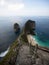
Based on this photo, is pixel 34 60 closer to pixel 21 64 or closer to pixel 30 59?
pixel 30 59

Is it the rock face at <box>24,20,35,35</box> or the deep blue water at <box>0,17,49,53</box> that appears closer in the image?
the deep blue water at <box>0,17,49,53</box>

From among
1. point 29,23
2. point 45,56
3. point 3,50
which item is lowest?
point 3,50

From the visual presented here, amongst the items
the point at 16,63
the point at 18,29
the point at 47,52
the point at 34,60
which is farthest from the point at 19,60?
the point at 18,29

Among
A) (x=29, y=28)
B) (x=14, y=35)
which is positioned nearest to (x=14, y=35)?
(x=14, y=35)

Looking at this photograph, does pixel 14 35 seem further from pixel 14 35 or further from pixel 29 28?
pixel 29 28

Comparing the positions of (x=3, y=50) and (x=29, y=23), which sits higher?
(x=29, y=23)

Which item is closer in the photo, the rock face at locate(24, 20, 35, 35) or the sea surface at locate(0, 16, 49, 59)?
the sea surface at locate(0, 16, 49, 59)

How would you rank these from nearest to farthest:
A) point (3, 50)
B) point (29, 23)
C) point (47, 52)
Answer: point (47, 52) → point (3, 50) → point (29, 23)

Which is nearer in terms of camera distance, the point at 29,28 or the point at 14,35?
the point at 29,28

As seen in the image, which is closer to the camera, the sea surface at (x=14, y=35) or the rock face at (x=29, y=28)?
the sea surface at (x=14, y=35)

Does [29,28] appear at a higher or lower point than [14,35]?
higher

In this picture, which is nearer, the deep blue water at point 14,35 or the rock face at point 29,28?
the deep blue water at point 14,35
